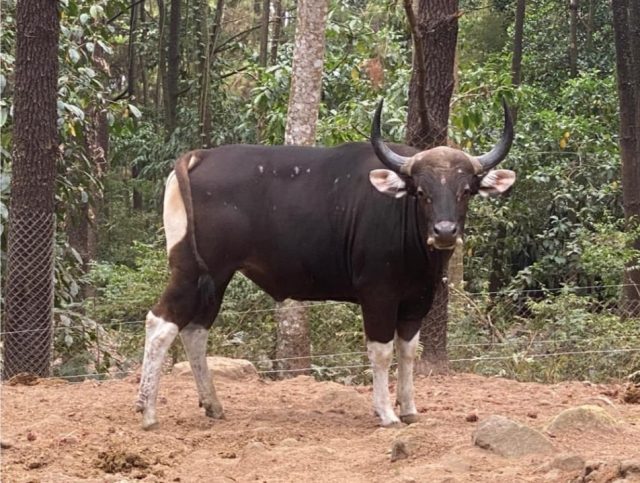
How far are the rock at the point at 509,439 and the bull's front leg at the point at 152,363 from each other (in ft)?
7.15

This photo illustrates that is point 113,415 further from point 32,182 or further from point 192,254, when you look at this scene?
point 32,182

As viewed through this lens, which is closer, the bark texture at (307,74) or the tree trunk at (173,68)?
the bark texture at (307,74)

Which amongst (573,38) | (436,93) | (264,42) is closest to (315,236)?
(436,93)

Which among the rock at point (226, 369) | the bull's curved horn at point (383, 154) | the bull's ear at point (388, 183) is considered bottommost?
the rock at point (226, 369)

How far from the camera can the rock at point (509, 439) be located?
570 centimetres

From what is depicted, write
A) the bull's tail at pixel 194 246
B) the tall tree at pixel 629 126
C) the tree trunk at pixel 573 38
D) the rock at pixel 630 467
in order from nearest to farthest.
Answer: the rock at pixel 630 467
the bull's tail at pixel 194 246
the tall tree at pixel 629 126
the tree trunk at pixel 573 38

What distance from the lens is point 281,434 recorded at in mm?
6691

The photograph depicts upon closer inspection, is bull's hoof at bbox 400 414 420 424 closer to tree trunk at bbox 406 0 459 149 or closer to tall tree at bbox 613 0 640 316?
tree trunk at bbox 406 0 459 149

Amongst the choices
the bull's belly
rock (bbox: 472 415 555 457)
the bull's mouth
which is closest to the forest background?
the bull's belly

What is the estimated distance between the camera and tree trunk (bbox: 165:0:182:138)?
2262 centimetres

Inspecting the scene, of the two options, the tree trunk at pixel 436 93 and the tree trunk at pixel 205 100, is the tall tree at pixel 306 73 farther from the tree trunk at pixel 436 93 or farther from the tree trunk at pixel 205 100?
the tree trunk at pixel 205 100

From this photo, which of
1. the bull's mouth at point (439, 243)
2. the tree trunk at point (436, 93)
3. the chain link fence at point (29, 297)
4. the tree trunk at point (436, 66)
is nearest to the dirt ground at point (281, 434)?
the tree trunk at point (436, 93)

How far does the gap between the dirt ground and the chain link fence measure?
0.72 meters

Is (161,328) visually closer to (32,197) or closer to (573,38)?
(32,197)
